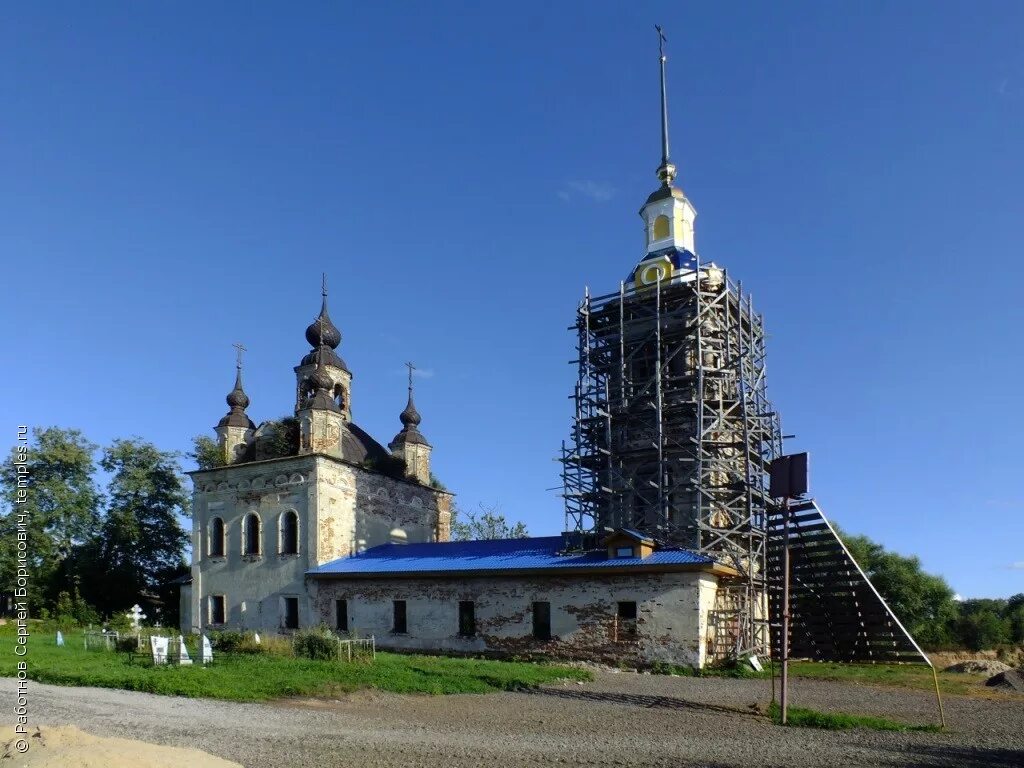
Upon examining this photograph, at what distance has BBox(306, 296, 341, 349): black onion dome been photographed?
123 feet

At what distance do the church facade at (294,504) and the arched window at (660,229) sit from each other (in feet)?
44.2

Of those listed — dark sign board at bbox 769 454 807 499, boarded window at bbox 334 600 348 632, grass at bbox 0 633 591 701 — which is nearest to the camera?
dark sign board at bbox 769 454 807 499

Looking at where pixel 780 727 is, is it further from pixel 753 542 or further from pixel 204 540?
pixel 204 540

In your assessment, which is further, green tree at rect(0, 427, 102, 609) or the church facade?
green tree at rect(0, 427, 102, 609)

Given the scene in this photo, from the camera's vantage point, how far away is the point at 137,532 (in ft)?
140

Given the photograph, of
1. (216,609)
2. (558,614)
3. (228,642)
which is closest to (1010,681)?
(558,614)

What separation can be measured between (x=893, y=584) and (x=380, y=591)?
2474 centimetres

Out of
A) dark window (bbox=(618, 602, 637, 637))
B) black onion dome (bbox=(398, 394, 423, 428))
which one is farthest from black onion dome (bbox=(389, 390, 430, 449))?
dark window (bbox=(618, 602, 637, 637))

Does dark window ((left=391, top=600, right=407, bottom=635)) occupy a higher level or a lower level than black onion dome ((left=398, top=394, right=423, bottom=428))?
lower

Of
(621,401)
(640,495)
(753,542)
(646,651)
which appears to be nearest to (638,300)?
(621,401)

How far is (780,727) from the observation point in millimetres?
13250

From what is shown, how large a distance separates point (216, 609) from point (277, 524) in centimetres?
448

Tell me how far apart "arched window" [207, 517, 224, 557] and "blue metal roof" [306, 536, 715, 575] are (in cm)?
529

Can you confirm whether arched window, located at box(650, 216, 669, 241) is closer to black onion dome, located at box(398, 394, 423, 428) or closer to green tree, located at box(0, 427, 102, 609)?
black onion dome, located at box(398, 394, 423, 428)
